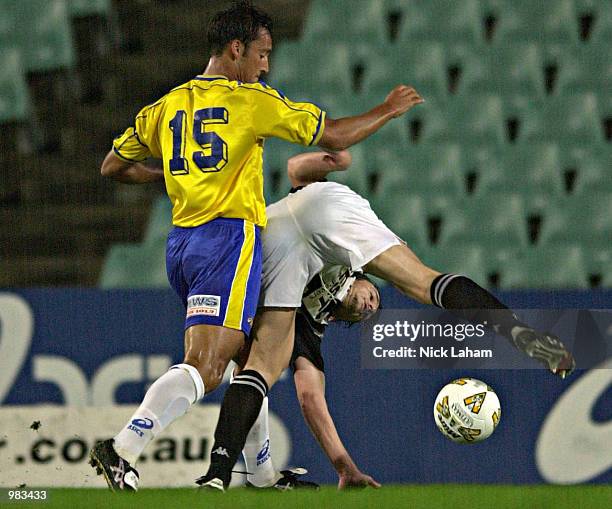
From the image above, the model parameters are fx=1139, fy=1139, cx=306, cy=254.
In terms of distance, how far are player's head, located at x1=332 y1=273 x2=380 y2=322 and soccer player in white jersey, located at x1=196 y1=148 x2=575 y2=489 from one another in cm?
34

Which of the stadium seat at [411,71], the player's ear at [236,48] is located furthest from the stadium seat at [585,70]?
the player's ear at [236,48]

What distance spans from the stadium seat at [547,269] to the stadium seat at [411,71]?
1.31 meters

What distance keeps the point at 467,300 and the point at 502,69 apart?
12.7ft

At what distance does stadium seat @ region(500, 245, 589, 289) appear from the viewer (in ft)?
22.3

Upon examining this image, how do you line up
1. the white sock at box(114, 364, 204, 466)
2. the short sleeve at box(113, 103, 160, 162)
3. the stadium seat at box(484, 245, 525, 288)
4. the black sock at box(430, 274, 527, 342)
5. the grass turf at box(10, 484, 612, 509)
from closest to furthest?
the grass turf at box(10, 484, 612, 509) < the white sock at box(114, 364, 204, 466) < the black sock at box(430, 274, 527, 342) < the short sleeve at box(113, 103, 160, 162) < the stadium seat at box(484, 245, 525, 288)

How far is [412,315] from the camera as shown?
559 centimetres

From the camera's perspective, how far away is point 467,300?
161 inches

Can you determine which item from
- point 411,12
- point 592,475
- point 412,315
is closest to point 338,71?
point 411,12

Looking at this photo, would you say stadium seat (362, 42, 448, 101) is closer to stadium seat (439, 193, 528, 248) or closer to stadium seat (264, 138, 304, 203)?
stadium seat (264, 138, 304, 203)

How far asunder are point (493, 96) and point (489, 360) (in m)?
2.48

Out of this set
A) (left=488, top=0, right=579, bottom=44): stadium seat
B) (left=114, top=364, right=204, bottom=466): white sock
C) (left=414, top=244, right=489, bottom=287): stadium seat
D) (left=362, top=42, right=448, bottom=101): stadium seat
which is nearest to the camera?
(left=114, top=364, right=204, bottom=466): white sock

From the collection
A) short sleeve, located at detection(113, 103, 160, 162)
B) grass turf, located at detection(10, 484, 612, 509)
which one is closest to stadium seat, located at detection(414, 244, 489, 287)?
short sleeve, located at detection(113, 103, 160, 162)

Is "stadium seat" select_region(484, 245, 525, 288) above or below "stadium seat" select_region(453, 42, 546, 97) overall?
below

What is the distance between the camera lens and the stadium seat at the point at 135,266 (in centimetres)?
679
